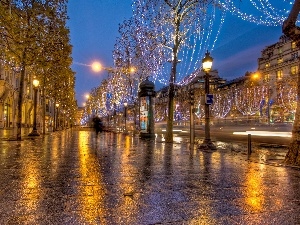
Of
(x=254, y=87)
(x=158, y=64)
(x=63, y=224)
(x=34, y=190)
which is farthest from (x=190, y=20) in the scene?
(x=254, y=87)

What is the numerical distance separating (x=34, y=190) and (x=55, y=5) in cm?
2027

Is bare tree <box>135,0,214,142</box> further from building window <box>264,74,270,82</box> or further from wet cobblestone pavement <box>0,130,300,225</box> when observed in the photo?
building window <box>264,74,270,82</box>

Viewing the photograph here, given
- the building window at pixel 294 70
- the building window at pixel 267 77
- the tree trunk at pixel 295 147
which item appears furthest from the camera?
the building window at pixel 267 77

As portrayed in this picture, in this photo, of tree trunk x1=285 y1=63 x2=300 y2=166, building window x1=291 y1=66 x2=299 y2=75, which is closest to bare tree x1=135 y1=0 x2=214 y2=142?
tree trunk x1=285 y1=63 x2=300 y2=166

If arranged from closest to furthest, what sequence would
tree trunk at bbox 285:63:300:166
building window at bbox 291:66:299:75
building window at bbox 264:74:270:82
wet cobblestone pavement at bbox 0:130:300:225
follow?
1. wet cobblestone pavement at bbox 0:130:300:225
2. tree trunk at bbox 285:63:300:166
3. building window at bbox 291:66:299:75
4. building window at bbox 264:74:270:82

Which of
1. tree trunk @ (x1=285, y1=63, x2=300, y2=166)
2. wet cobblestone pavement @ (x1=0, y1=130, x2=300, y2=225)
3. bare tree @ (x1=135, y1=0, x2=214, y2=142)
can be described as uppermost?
bare tree @ (x1=135, y1=0, x2=214, y2=142)

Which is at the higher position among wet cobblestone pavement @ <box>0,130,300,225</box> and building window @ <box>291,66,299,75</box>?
building window @ <box>291,66,299,75</box>

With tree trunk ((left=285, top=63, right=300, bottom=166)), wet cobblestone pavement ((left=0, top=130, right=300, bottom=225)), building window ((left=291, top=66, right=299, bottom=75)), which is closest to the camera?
wet cobblestone pavement ((left=0, top=130, right=300, bottom=225))

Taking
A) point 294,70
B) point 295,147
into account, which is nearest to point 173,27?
point 295,147

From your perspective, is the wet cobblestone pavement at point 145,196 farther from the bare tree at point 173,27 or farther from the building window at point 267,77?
the building window at point 267,77

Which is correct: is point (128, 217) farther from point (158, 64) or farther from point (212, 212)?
point (158, 64)

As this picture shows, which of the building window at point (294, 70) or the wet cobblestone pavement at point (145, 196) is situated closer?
the wet cobblestone pavement at point (145, 196)

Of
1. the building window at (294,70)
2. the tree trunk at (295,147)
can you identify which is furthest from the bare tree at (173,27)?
the building window at (294,70)

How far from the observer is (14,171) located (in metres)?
7.67
